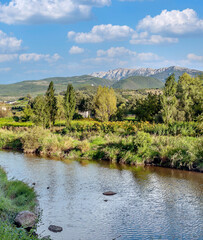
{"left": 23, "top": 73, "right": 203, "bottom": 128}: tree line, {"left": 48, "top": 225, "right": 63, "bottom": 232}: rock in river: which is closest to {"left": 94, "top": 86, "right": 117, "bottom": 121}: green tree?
{"left": 23, "top": 73, "right": 203, "bottom": 128}: tree line

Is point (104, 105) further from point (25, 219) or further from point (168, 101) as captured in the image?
point (25, 219)

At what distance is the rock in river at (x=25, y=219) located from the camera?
469 inches

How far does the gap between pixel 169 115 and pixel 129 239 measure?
31775 mm

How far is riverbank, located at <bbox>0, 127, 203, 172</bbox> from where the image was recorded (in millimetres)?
→ 24750

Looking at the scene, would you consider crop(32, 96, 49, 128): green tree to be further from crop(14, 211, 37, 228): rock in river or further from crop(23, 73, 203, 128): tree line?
crop(14, 211, 37, 228): rock in river

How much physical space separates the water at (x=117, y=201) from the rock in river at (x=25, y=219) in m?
0.47

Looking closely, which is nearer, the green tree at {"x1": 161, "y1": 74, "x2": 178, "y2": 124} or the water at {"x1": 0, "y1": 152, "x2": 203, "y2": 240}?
the water at {"x1": 0, "y1": 152, "x2": 203, "y2": 240}

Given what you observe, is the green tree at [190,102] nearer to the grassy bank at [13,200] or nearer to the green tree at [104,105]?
the green tree at [104,105]

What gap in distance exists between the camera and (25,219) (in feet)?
39.9

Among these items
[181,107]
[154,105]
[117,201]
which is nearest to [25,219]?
[117,201]

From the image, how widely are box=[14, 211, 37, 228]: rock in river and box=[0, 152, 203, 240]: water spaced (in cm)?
47

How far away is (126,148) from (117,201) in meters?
12.0

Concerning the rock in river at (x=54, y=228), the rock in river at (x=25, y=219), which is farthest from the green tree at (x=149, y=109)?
the rock in river at (x=25, y=219)

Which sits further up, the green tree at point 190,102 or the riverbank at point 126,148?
the green tree at point 190,102
